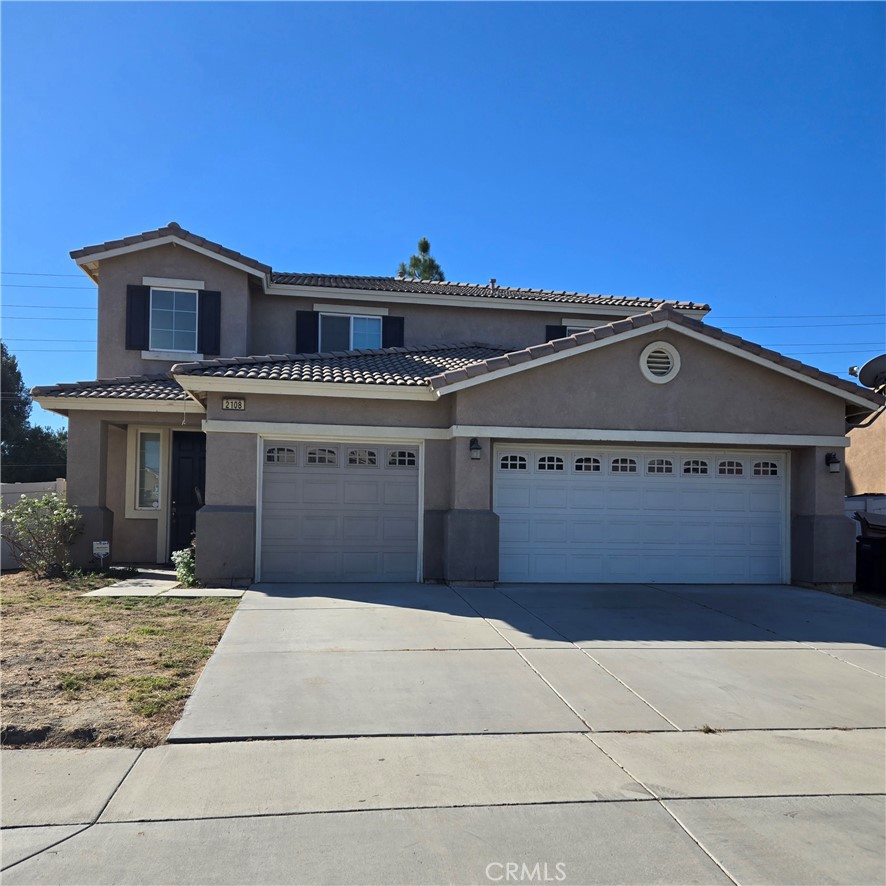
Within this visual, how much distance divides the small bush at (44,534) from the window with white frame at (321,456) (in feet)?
14.3

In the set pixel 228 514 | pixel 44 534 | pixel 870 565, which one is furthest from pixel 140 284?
→ pixel 870 565

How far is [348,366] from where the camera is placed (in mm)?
13398

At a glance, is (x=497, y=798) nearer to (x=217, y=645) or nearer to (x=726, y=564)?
(x=217, y=645)

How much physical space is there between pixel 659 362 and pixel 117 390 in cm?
935

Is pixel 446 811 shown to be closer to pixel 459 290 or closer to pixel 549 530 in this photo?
pixel 549 530

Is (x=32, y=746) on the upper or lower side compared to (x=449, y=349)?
lower

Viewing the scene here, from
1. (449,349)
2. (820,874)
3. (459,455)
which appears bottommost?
(820,874)

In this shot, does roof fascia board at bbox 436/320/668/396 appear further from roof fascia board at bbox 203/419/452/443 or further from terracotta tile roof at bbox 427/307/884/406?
roof fascia board at bbox 203/419/452/443

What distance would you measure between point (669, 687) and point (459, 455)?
19.2 ft

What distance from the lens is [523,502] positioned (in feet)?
42.4

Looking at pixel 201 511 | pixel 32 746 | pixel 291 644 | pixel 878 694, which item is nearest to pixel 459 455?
pixel 201 511

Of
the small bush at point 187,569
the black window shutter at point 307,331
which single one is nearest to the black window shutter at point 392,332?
the black window shutter at point 307,331

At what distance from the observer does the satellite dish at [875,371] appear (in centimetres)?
1460

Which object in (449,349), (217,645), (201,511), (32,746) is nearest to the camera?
(32,746)
